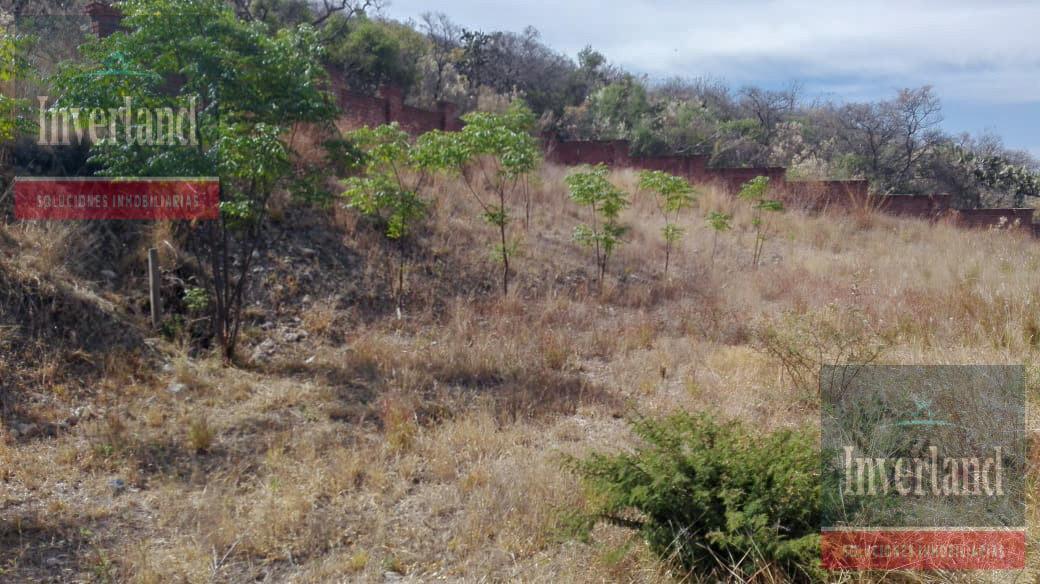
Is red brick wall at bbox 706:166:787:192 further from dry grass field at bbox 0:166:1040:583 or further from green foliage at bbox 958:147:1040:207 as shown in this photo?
green foliage at bbox 958:147:1040:207

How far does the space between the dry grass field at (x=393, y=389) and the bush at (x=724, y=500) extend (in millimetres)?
223

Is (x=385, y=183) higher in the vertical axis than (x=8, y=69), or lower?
lower

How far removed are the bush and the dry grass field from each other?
8.8 inches

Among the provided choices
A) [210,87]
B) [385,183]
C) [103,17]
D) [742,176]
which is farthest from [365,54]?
[210,87]

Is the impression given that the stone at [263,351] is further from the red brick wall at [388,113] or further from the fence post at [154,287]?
the red brick wall at [388,113]

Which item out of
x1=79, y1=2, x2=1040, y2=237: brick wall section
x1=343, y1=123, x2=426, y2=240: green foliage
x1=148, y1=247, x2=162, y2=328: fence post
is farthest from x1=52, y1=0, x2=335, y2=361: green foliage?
x1=79, y1=2, x2=1040, y2=237: brick wall section

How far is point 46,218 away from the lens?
308 inches

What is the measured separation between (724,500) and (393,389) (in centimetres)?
365

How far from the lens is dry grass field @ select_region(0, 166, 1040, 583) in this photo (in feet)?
14.0

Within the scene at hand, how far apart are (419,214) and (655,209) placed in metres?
7.38

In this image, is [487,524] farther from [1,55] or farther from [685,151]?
[685,151]

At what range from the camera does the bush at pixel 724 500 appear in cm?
356

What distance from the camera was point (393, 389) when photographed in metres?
6.64

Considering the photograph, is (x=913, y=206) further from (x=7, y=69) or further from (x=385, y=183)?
(x=7, y=69)
